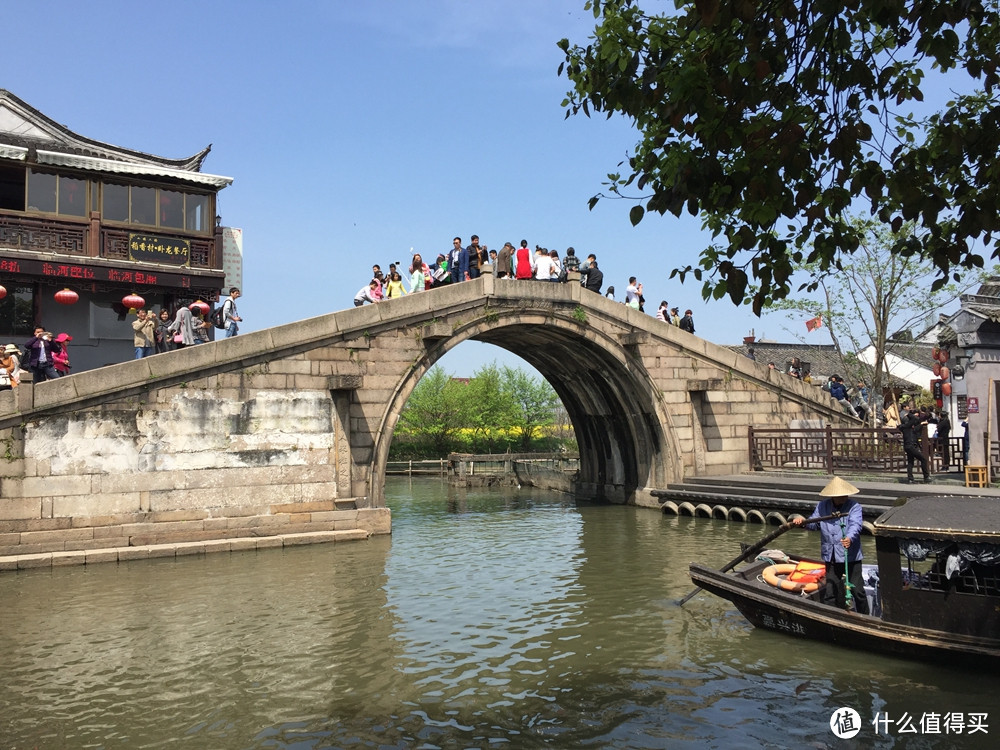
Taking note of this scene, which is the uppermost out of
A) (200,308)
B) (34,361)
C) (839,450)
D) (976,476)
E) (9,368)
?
(200,308)

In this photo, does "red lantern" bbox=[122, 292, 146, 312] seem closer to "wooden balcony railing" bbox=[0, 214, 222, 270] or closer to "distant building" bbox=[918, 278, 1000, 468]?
"wooden balcony railing" bbox=[0, 214, 222, 270]

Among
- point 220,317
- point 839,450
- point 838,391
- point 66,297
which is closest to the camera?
point 220,317

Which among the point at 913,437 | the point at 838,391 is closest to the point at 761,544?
the point at 913,437

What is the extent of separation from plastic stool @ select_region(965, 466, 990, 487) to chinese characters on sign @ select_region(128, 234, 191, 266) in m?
17.4

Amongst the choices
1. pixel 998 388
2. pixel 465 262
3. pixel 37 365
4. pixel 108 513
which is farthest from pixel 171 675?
pixel 998 388

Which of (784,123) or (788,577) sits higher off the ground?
(784,123)

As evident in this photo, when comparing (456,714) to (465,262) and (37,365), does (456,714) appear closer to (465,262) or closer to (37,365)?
(37,365)

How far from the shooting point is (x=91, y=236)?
18.8 metres

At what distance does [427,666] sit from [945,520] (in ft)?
17.4

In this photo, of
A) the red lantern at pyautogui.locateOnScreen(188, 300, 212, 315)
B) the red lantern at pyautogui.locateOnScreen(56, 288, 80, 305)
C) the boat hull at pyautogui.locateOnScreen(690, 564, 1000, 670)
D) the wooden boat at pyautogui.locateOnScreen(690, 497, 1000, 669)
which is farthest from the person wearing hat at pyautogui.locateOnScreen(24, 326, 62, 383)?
the wooden boat at pyautogui.locateOnScreen(690, 497, 1000, 669)

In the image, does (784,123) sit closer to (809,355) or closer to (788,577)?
(788,577)

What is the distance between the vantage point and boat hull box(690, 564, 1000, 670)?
24.7 ft

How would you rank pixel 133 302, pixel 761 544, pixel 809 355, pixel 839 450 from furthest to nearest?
1. pixel 809 355
2. pixel 839 450
3. pixel 133 302
4. pixel 761 544

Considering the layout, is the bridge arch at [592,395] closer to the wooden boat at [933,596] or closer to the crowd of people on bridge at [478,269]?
the crowd of people on bridge at [478,269]
